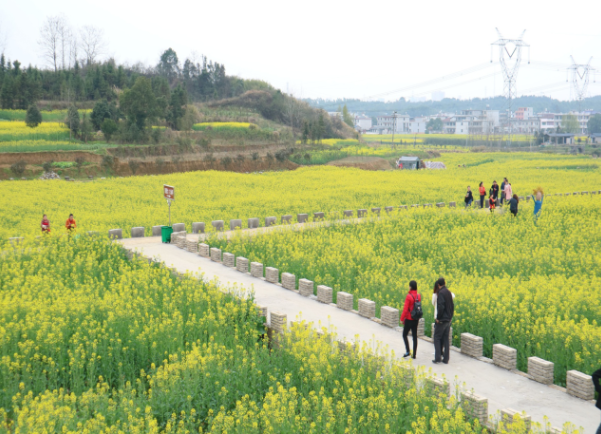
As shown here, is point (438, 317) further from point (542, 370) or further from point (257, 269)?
point (257, 269)

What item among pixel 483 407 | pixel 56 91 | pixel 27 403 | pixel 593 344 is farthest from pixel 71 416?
pixel 56 91

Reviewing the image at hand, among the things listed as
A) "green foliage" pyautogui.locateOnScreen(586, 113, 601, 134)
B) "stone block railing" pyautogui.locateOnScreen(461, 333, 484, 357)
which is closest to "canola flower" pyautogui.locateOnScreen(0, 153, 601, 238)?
"stone block railing" pyautogui.locateOnScreen(461, 333, 484, 357)

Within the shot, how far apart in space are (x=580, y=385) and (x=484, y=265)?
8.20 m

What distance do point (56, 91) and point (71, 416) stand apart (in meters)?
79.6

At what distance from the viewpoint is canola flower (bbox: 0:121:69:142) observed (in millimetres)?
53062

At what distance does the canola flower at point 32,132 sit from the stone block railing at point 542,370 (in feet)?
174

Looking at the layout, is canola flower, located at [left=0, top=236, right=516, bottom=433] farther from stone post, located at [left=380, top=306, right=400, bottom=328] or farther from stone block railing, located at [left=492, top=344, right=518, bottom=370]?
stone block railing, located at [left=492, top=344, right=518, bottom=370]

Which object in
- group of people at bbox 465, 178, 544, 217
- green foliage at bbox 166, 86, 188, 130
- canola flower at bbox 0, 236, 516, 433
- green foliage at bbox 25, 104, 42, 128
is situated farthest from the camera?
green foliage at bbox 166, 86, 188, 130

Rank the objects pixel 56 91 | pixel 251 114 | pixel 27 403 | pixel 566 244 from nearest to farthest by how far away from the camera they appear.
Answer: pixel 27 403
pixel 566 244
pixel 56 91
pixel 251 114

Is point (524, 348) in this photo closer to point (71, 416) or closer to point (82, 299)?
point (71, 416)

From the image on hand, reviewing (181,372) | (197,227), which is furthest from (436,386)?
(197,227)

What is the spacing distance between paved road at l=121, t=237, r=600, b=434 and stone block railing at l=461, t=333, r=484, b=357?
153 millimetres

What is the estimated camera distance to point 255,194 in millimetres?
36469

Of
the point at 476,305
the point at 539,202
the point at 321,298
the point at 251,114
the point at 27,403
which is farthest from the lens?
the point at 251,114
